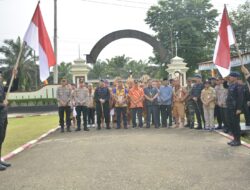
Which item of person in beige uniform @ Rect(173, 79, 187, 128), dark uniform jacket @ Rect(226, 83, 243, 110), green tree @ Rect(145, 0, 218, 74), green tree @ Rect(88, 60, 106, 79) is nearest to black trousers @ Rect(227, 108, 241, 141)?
dark uniform jacket @ Rect(226, 83, 243, 110)

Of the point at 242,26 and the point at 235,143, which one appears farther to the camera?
the point at 242,26

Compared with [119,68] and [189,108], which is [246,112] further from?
[119,68]

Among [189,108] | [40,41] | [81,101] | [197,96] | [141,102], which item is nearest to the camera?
[40,41]

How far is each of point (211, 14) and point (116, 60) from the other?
102 ft

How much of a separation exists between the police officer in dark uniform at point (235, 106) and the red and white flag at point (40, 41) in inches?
178

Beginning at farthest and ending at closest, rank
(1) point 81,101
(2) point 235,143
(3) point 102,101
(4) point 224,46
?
(3) point 102,101, (1) point 81,101, (4) point 224,46, (2) point 235,143

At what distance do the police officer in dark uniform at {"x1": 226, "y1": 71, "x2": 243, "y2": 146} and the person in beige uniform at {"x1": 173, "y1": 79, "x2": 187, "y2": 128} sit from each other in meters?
3.89

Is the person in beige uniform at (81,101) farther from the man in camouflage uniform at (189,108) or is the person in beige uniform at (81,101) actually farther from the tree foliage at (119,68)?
the tree foliage at (119,68)

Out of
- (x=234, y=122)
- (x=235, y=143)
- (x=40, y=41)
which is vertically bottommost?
(x=235, y=143)

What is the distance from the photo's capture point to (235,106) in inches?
332

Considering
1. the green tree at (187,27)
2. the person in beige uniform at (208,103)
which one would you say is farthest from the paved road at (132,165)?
the green tree at (187,27)

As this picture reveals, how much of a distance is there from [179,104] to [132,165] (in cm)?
640

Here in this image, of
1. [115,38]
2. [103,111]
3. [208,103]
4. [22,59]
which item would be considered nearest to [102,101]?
[103,111]

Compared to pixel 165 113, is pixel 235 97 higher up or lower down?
higher up
